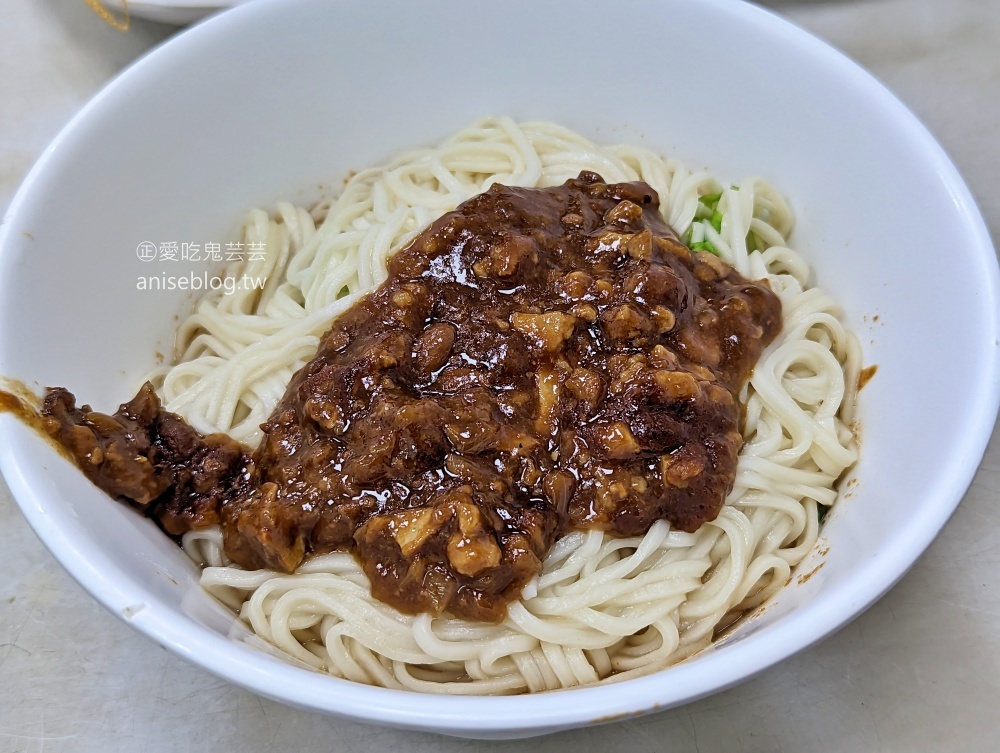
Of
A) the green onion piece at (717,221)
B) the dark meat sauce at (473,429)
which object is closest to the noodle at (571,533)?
the green onion piece at (717,221)

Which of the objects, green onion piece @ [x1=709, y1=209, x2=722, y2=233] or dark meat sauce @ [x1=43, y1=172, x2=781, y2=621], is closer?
dark meat sauce @ [x1=43, y1=172, x2=781, y2=621]

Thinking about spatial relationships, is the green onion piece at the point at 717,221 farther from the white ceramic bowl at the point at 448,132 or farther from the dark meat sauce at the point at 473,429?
the dark meat sauce at the point at 473,429

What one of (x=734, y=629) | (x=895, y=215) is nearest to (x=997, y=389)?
(x=895, y=215)

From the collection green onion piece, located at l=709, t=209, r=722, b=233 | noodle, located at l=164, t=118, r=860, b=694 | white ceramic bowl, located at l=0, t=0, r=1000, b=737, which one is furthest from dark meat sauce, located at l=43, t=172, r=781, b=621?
green onion piece, located at l=709, t=209, r=722, b=233

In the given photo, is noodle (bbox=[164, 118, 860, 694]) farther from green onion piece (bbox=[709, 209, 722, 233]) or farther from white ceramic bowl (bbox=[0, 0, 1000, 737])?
white ceramic bowl (bbox=[0, 0, 1000, 737])

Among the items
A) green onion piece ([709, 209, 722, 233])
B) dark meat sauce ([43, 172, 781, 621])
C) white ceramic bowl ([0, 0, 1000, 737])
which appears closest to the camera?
white ceramic bowl ([0, 0, 1000, 737])

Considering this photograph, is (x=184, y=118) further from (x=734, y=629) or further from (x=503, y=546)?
(x=734, y=629)
